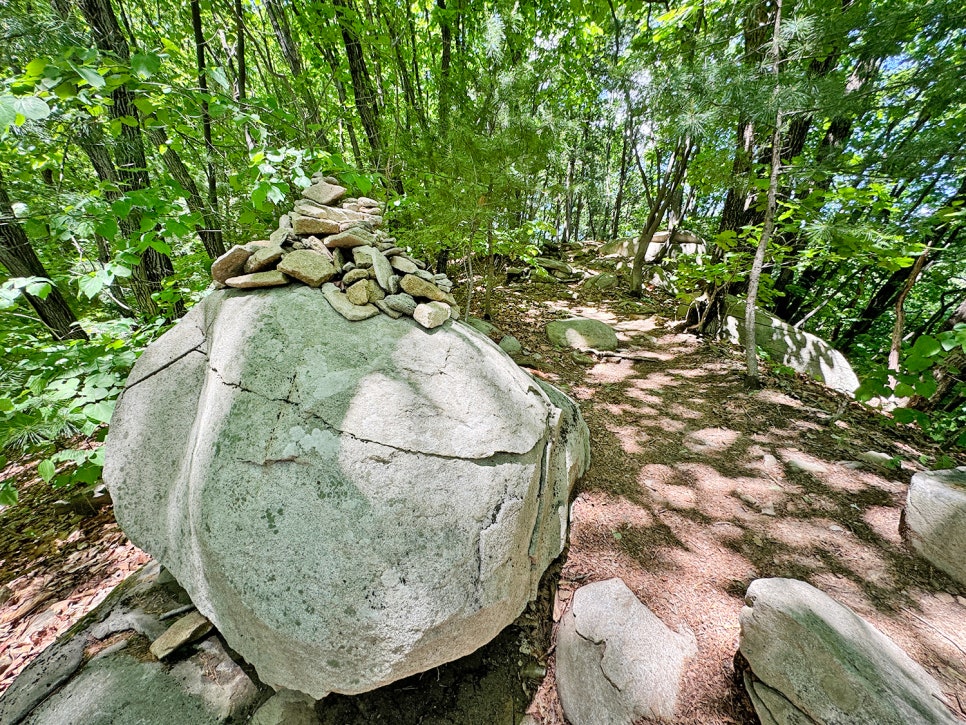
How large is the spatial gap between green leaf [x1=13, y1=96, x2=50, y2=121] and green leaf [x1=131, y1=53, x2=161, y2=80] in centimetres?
54

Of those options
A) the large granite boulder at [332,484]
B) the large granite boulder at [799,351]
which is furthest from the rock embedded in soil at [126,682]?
the large granite boulder at [799,351]

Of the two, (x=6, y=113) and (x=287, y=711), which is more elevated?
(x=6, y=113)

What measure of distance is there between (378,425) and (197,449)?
90 centimetres

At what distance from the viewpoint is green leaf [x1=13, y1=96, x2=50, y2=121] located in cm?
143

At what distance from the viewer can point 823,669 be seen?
1.51m

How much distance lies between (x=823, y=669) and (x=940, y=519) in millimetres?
1762

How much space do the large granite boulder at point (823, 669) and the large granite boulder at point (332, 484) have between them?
1.08m

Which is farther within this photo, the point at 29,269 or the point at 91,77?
the point at 29,269

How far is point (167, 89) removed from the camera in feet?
7.33

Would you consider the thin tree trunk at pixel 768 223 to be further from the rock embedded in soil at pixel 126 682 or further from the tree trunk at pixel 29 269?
the tree trunk at pixel 29 269

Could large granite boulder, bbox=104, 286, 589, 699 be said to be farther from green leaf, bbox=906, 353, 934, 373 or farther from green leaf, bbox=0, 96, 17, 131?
green leaf, bbox=906, 353, 934, 373

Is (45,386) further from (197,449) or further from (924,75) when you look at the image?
(924,75)

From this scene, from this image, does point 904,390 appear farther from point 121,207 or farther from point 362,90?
point 362,90

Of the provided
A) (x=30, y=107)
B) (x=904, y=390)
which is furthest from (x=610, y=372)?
Answer: (x=30, y=107)
